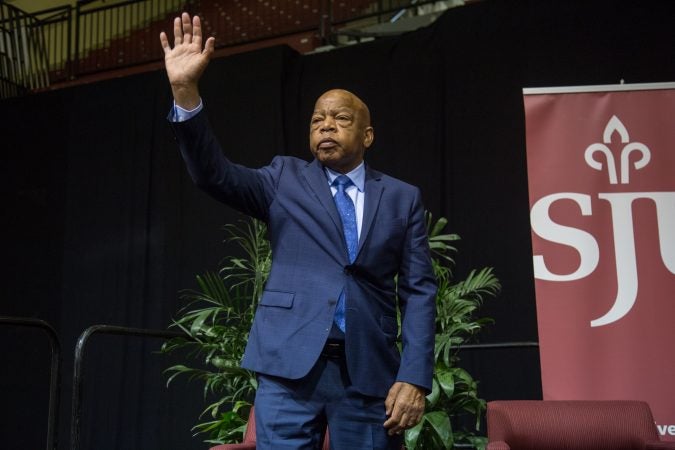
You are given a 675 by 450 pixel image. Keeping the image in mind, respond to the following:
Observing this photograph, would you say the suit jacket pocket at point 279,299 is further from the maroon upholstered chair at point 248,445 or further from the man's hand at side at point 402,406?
the maroon upholstered chair at point 248,445

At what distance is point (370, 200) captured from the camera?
1849 mm

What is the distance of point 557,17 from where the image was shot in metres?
5.00

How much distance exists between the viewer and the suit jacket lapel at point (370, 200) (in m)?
1.79

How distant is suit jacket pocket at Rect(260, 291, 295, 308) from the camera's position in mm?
1722

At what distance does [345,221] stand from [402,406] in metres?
0.42

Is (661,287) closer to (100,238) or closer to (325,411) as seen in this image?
(325,411)

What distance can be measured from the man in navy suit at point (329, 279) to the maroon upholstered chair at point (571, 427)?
49.8 inches

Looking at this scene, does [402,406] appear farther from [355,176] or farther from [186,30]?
[186,30]

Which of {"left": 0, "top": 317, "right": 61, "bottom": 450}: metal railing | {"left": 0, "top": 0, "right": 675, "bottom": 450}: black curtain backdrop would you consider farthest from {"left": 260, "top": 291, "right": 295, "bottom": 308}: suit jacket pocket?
{"left": 0, "top": 0, "right": 675, "bottom": 450}: black curtain backdrop

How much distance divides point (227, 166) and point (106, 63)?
278 inches

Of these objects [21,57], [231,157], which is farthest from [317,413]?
[21,57]

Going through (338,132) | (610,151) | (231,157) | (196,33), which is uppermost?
(231,157)

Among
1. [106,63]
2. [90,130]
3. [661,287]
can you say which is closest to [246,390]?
[661,287]

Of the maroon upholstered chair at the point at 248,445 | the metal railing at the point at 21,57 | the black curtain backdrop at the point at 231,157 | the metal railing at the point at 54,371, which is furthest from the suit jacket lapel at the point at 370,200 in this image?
the metal railing at the point at 21,57
